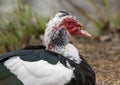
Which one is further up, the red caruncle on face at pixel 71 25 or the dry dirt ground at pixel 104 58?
the red caruncle on face at pixel 71 25

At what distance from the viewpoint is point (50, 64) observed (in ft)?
16.4

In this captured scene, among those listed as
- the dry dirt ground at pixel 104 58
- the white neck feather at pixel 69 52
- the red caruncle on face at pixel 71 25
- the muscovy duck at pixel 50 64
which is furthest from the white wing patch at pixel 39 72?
the dry dirt ground at pixel 104 58

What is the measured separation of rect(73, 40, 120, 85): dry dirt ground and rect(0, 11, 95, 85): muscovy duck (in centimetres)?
78

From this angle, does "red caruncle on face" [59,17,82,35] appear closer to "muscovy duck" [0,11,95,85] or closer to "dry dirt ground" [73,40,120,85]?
"muscovy duck" [0,11,95,85]

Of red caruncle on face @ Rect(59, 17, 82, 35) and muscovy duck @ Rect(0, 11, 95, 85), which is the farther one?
red caruncle on face @ Rect(59, 17, 82, 35)

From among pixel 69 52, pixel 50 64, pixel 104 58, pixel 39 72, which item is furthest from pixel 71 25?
pixel 104 58

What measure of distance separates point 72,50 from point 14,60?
0.62 meters

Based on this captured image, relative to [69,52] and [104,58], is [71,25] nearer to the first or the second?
[69,52]

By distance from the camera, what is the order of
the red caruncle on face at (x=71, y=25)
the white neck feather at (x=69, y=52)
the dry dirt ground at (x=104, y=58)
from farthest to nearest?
1. the dry dirt ground at (x=104, y=58)
2. the red caruncle on face at (x=71, y=25)
3. the white neck feather at (x=69, y=52)

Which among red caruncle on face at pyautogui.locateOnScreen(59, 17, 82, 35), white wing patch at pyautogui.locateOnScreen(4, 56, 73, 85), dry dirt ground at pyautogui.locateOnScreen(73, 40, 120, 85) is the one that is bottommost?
dry dirt ground at pyautogui.locateOnScreen(73, 40, 120, 85)

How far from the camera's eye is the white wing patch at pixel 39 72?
16.0 feet

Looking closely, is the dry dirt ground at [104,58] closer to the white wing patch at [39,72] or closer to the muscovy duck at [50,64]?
the muscovy duck at [50,64]

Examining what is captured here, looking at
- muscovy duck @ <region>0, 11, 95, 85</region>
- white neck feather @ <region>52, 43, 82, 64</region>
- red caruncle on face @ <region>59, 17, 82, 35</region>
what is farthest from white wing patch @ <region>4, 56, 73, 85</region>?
red caruncle on face @ <region>59, 17, 82, 35</region>

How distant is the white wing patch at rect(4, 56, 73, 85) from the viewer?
489cm
